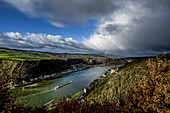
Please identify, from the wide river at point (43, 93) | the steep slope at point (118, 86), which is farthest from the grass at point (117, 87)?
the wide river at point (43, 93)

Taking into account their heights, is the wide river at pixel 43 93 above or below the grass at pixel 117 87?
below

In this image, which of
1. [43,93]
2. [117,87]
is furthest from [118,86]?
[43,93]

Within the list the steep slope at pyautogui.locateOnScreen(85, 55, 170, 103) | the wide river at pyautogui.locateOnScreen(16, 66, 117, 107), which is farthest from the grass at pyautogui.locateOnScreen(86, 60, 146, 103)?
the wide river at pyautogui.locateOnScreen(16, 66, 117, 107)

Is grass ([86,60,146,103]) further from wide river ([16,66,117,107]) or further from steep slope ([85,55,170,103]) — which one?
wide river ([16,66,117,107])

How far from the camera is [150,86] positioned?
6.12 metres

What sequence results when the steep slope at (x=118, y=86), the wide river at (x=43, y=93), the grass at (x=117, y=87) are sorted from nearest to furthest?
the steep slope at (x=118, y=86), the grass at (x=117, y=87), the wide river at (x=43, y=93)

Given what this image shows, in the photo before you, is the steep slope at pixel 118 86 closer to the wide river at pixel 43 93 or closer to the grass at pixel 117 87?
the grass at pixel 117 87

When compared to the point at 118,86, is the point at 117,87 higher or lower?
lower

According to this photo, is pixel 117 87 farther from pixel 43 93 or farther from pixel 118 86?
pixel 43 93

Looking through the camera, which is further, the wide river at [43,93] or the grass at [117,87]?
the wide river at [43,93]

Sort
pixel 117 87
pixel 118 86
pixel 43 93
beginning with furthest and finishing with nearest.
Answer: pixel 43 93 < pixel 118 86 < pixel 117 87

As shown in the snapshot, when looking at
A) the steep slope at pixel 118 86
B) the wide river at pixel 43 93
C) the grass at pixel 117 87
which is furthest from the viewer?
the wide river at pixel 43 93

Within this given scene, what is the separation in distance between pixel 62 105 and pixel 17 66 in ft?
305

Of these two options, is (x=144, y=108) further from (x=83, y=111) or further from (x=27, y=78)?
(x=27, y=78)
